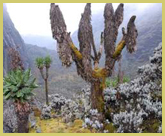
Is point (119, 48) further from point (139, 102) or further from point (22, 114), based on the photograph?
point (22, 114)

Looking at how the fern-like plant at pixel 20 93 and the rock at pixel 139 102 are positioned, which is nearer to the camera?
the rock at pixel 139 102

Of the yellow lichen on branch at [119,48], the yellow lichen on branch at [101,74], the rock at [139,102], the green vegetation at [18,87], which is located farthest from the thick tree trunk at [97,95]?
the green vegetation at [18,87]

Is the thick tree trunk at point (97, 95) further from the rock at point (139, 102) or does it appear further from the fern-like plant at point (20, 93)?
the fern-like plant at point (20, 93)

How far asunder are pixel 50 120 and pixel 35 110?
322 centimetres

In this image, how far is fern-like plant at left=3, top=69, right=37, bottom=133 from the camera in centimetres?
1588

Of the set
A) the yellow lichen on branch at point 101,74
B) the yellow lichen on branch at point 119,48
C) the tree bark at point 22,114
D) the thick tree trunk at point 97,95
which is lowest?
the tree bark at point 22,114

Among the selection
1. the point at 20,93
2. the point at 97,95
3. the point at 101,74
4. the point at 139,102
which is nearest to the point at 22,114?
the point at 20,93

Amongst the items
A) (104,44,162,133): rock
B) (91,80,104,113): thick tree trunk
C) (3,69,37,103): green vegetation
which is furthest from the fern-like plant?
(104,44,162,133): rock

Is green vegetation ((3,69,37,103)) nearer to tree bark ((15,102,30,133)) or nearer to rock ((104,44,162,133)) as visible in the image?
tree bark ((15,102,30,133))

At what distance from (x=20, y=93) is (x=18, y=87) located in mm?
625

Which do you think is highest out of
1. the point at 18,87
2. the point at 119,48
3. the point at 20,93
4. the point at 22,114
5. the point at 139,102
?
the point at 119,48

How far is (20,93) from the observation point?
15.7 metres

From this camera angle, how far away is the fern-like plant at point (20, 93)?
15882 mm

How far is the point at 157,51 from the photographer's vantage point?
20609 mm
